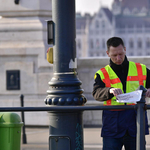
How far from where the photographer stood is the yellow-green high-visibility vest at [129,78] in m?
3.66

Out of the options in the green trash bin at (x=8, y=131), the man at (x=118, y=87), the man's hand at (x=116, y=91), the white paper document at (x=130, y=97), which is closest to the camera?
the white paper document at (x=130, y=97)

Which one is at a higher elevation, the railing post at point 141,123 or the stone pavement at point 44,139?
the railing post at point 141,123

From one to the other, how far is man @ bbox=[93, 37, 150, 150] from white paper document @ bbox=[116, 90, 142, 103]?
0.50 feet

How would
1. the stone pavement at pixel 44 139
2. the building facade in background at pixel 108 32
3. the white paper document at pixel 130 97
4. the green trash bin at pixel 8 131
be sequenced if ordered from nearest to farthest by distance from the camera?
the white paper document at pixel 130 97, the green trash bin at pixel 8 131, the stone pavement at pixel 44 139, the building facade in background at pixel 108 32

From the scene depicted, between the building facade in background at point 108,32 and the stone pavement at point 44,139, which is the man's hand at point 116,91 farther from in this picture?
the building facade in background at point 108,32

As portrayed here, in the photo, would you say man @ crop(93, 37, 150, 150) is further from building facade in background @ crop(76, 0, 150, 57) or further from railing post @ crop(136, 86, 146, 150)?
building facade in background @ crop(76, 0, 150, 57)

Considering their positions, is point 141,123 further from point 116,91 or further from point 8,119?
point 8,119

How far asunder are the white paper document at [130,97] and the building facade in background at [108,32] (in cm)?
13500

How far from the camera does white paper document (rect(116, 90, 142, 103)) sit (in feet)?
10.8

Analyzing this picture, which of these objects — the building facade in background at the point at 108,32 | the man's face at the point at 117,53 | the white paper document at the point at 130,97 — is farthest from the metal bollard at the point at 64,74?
the building facade in background at the point at 108,32

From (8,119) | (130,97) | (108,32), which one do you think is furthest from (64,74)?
(108,32)

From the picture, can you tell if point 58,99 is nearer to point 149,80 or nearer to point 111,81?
point 111,81

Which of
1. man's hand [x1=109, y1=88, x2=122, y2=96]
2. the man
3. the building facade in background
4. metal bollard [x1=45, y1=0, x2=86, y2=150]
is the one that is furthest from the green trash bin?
the building facade in background

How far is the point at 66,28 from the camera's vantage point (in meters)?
4.23
